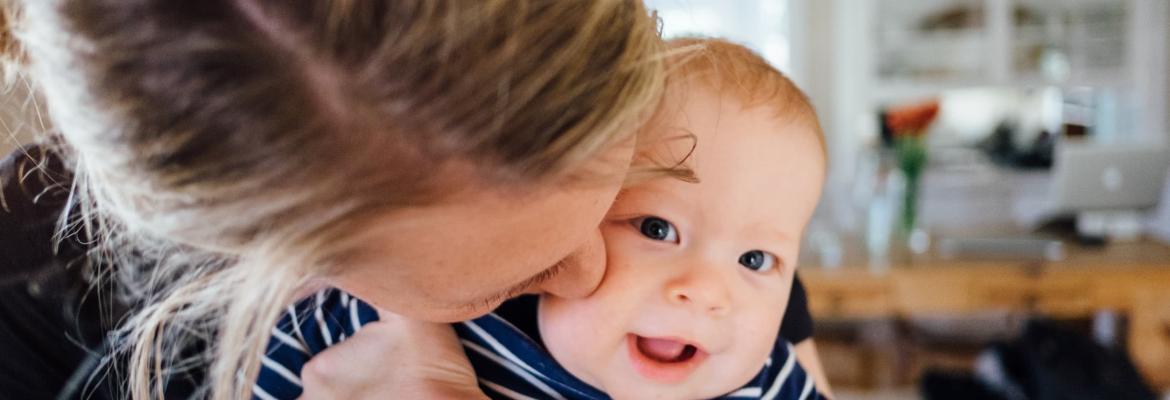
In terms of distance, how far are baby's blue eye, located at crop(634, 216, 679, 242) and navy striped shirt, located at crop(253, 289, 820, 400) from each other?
4.6 inches

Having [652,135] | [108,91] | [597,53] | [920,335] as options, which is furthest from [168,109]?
[920,335]

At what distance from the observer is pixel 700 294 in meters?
0.65

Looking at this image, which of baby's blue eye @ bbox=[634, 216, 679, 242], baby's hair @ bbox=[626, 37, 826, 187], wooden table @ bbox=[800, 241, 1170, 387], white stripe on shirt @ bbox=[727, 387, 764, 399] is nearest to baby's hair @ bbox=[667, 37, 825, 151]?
baby's hair @ bbox=[626, 37, 826, 187]

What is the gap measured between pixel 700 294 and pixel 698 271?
3 cm

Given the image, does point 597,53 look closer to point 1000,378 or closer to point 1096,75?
point 1000,378

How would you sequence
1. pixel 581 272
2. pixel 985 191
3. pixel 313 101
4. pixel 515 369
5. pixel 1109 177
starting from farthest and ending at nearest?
pixel 985 191
pixel 1109 177
pixel 515 369
pixel 581 272
pixel 313 101

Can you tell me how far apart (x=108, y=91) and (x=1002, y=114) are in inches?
207

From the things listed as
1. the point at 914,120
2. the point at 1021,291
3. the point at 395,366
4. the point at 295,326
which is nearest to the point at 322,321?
the point at 295,326

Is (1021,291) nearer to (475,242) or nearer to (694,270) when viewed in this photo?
(694,270)

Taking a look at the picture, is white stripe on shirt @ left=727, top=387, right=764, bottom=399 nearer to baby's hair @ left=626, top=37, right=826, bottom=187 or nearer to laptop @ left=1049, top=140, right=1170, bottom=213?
baby's hair @ left=626, top=37, right=826, bottom=187

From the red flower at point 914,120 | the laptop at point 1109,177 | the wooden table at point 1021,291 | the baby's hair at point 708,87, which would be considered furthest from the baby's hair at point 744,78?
the laptop at point 1109,177

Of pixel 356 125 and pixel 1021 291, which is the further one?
pixel 1021 291

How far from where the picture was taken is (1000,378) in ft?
8.17

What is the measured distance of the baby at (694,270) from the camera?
65 centimetres
